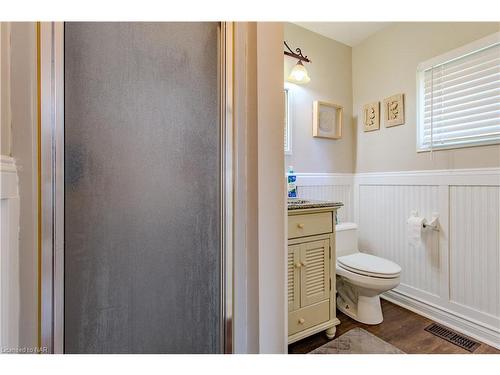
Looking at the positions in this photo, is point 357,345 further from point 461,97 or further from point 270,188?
point 461,97

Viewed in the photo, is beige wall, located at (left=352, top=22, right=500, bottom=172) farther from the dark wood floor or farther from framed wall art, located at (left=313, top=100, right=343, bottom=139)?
the dark wood floor

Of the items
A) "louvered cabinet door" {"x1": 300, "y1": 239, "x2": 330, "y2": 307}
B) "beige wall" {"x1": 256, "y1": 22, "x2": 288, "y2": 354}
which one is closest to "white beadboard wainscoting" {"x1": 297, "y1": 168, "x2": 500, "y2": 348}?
"louvered cabinet door" {"x1": 300, "y1": 239, "x2": 330, "y2": 307}

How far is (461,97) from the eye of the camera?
1654mm

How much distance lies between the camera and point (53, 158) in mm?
717

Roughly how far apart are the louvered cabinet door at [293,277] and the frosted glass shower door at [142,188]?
1.89 ft

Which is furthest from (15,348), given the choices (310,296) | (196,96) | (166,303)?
(310,296)

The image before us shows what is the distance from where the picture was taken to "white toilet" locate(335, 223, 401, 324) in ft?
5.20

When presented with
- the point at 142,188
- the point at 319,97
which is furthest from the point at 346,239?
the point at 142,188

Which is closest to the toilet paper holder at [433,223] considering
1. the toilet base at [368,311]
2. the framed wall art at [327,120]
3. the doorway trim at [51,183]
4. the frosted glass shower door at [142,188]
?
the toilet base at [368,311]

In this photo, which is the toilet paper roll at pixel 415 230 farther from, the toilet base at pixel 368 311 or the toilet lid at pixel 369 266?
the toilet base at pixel 368 311

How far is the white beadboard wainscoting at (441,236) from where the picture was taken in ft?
4.95

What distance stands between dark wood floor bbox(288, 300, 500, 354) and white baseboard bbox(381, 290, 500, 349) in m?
0.04
